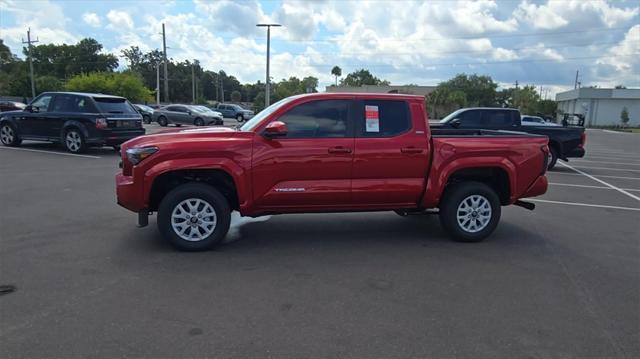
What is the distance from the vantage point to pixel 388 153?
18.3 ft

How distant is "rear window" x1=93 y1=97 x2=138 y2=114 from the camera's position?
13587 mm

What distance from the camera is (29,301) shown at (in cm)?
398

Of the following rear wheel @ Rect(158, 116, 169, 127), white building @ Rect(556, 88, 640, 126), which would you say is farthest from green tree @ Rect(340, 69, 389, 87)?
rear wheel @ Rect(158, 116, 169, 127)

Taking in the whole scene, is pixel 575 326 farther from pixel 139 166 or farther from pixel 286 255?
pixel 139 166

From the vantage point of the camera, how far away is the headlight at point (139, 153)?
204 inches

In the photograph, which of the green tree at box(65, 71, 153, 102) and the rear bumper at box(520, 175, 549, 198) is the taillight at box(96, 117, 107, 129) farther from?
the green tree at box(65, 71, 153, 102)

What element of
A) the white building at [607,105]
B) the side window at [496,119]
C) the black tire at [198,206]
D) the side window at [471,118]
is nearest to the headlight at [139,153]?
the black tire at [198,206]

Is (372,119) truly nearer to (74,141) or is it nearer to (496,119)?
(496,119)

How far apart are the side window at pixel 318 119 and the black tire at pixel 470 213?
1606mm

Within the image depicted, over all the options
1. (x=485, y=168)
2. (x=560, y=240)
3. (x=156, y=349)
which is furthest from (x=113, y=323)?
(x=560, y=240)

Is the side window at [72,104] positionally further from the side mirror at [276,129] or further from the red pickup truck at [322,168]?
the side mirror at [276,129]

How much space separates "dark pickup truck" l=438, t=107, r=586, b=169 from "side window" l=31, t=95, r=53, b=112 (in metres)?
11.5

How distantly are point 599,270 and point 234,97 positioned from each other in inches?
5198

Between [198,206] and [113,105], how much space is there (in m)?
10.0
